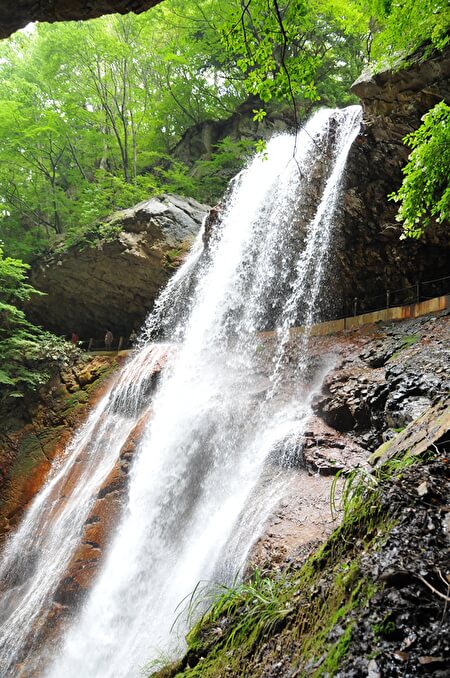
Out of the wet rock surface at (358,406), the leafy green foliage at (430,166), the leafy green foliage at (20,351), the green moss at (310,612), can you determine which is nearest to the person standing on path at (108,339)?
the leafy green foliage at (20,351)

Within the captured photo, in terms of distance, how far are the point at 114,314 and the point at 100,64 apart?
11935mm

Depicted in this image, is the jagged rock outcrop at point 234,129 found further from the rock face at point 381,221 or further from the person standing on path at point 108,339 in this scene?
the person standing on path at point 108,339

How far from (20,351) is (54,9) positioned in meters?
11.9

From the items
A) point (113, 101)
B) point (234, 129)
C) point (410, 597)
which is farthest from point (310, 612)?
point (113, 101)

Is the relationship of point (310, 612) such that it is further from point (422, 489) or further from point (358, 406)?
point (358, 406)

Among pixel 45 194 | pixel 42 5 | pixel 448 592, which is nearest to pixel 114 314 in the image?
pixel 45 194

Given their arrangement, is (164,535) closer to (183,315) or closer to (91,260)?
(183,315)

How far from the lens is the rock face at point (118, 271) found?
48.9ft

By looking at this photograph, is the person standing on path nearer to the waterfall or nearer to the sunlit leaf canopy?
the waterfall

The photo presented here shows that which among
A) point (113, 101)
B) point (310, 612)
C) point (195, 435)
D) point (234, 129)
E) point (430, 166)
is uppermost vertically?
point (113, 101)

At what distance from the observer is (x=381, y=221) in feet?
36.1

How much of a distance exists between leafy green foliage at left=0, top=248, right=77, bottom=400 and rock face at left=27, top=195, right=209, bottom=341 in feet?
6.10

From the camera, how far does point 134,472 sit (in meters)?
9.16

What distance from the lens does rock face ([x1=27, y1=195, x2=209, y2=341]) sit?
14.9 m
